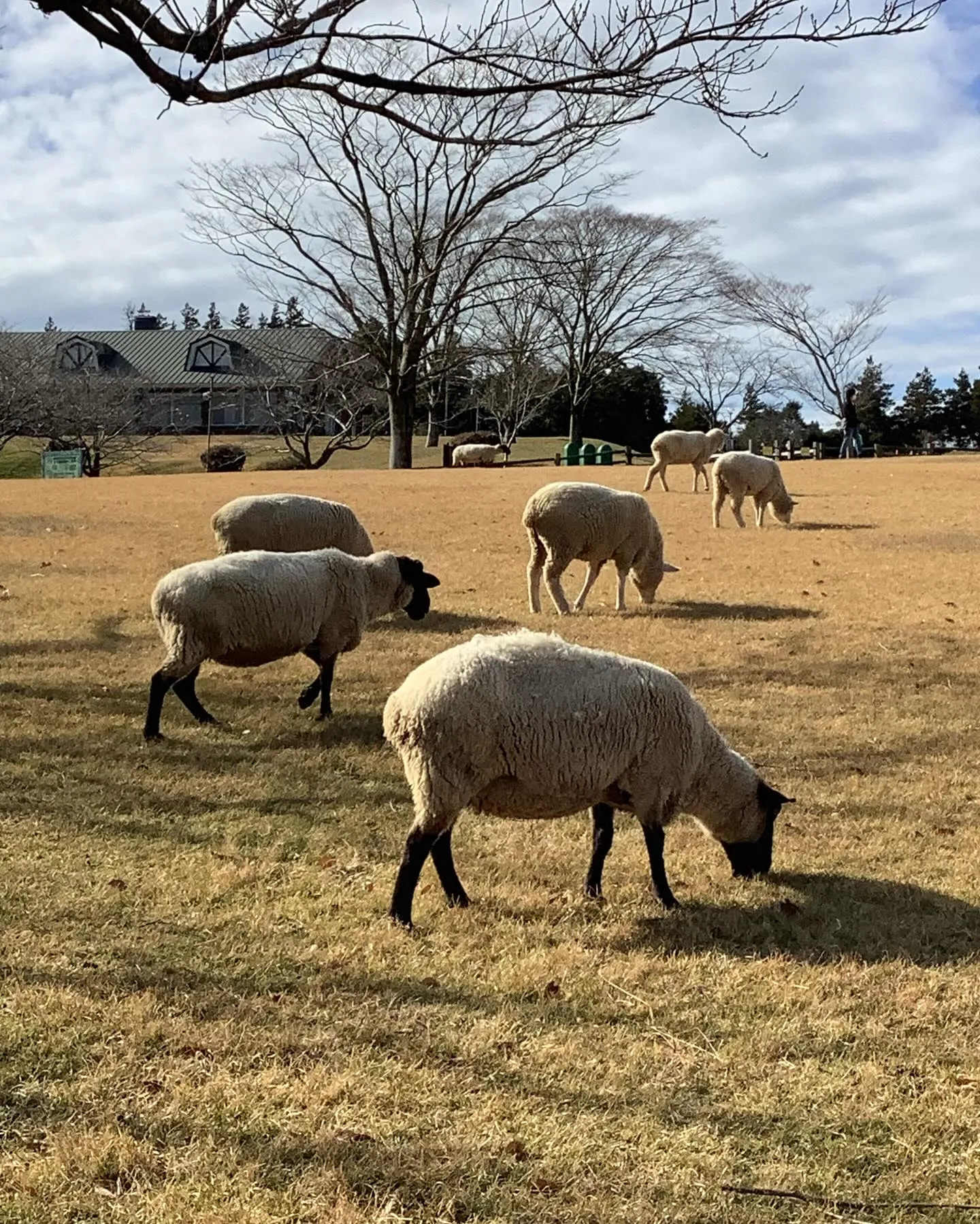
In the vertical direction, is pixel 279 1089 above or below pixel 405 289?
below

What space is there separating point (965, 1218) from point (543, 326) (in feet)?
174

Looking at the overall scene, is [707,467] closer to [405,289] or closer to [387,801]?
[405,289]

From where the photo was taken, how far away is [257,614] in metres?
7.47

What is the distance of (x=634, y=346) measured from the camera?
52.4 meters

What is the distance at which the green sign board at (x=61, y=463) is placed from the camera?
146 ft

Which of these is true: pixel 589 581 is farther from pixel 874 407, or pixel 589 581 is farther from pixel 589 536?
pixel 874 407

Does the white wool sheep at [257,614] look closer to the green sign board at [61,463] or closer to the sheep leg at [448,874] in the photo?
the sheep leg at [448,874]

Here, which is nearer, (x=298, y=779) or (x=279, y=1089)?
(x=279, y=1089)

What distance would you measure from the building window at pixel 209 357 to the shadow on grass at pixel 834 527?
51.3 m

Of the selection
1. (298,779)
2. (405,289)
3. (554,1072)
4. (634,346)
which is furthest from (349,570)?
(634,346)

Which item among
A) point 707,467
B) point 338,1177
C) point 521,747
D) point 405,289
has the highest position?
point 405,289

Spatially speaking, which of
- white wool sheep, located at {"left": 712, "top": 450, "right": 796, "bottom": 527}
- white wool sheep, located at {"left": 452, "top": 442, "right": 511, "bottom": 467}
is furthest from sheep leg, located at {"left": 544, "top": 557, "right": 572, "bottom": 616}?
white wool sheep, located at {"left": 452, "top": 442, "right": 511, "bottom": 467}

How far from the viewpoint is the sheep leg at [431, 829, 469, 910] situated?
4949 millimetres

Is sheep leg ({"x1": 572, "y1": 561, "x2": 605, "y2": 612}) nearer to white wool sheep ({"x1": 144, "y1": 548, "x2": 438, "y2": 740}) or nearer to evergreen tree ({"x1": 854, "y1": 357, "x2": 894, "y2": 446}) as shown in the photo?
white wool sheep ({"x1": 144, "y1": 548, "x2": 438, "y2": 740})
